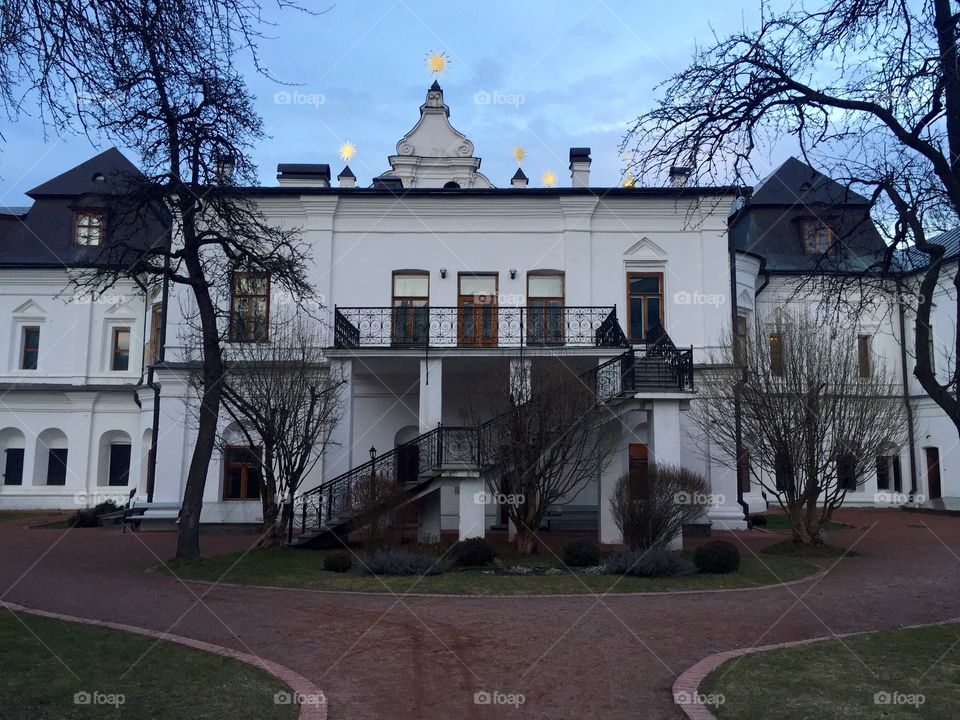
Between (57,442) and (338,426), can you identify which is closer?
(338,426)

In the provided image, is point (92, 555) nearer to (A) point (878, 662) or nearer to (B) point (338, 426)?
(B) point (338, 426)

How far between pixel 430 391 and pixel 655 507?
647 cm

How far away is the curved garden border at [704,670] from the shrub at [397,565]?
6.52 metres

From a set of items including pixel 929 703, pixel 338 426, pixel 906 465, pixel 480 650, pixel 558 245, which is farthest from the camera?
pixel 906 465

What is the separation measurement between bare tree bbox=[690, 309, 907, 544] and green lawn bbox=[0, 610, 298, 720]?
43.1 ft

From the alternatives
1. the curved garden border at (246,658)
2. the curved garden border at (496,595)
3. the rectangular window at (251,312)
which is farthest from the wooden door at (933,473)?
the curved garden border at (246,658)

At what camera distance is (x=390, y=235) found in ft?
76.5

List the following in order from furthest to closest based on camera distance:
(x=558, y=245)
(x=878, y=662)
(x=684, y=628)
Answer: (x=558, y=245) < (x=684, y=628) < (x=878, y=662)

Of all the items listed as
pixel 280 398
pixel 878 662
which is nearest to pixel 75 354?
pixel 280 398

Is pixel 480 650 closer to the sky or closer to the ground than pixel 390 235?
closer to the ground

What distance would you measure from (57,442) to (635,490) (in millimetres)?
25685

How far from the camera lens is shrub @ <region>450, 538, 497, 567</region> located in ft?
48.5

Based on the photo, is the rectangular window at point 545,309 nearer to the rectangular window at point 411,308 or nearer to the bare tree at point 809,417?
the rectangular window at point 411,308

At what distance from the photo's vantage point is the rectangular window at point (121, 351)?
106 ft
